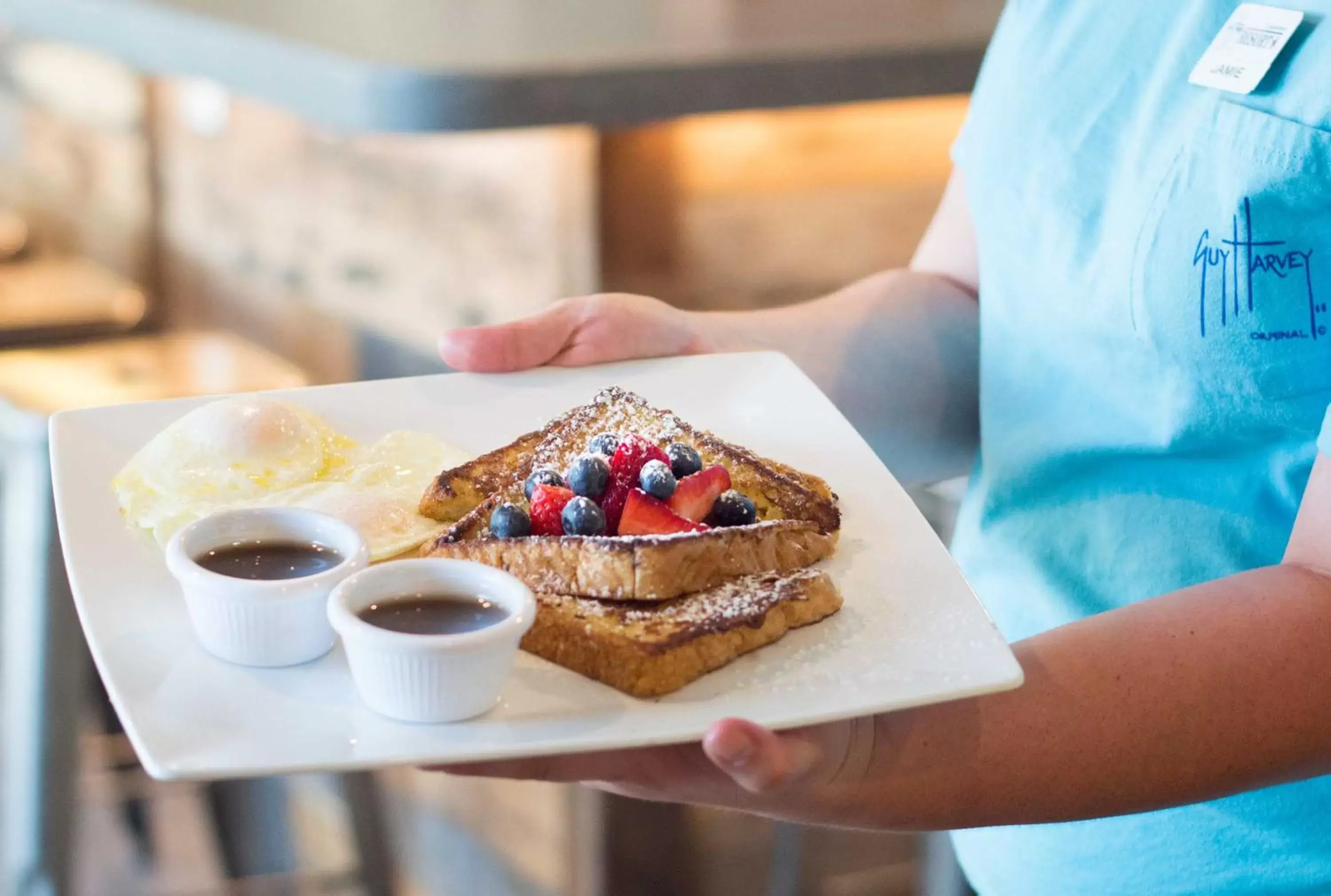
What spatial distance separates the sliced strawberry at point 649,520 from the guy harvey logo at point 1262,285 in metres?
0.50

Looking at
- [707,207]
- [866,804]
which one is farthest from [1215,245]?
[707,207]

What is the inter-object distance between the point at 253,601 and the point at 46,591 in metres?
1.47

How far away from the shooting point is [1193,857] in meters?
1.43

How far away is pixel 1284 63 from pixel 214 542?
101 cm

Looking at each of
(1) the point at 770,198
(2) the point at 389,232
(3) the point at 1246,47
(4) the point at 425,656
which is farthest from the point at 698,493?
(2) the point at 389,232

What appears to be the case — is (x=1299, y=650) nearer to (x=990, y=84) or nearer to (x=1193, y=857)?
(x=1193, y=857)

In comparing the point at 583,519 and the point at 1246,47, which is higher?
the point at 1246,47

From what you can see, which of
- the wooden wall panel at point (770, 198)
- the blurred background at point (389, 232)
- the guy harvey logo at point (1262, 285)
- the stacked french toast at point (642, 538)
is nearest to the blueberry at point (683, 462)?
the stacked french toast at point (642, 538)

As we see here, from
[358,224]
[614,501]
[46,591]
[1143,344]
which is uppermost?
[1143,344]

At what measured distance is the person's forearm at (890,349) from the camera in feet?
5.58

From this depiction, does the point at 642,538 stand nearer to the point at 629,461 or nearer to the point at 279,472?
the point at 629,461

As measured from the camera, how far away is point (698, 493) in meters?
1.37

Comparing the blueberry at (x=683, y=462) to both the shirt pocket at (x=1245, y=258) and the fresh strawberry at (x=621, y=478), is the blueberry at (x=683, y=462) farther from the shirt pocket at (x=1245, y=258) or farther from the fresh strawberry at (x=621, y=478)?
the shirt pocket at (x=1245, y=258)

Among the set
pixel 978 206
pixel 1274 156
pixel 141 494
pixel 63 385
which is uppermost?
pixel 1274 156
